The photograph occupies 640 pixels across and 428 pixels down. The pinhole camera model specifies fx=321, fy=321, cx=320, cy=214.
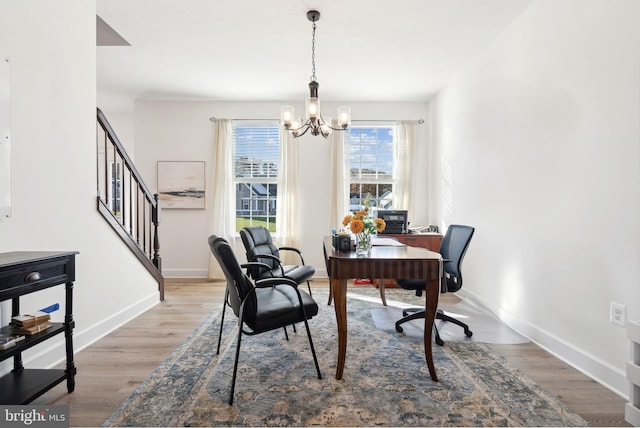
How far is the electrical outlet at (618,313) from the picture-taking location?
1.84 m

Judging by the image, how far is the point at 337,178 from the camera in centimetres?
487

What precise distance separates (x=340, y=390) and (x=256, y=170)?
150 inches

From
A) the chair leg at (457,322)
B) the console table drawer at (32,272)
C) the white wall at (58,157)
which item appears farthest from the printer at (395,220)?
the console table drawer at (32,272)

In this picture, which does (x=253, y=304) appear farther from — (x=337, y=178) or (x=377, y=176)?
(x=377, y=176)

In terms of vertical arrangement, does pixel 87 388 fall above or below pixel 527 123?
below

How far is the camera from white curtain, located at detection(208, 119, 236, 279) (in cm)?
485

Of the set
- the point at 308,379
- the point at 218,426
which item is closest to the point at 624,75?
the point at 308,379

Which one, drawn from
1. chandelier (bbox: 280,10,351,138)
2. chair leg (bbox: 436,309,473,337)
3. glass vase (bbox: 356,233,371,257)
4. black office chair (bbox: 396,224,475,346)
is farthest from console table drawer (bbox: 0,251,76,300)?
chair leg (bbox: 436,309,473,337)

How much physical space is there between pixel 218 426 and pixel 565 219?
8.35 ft

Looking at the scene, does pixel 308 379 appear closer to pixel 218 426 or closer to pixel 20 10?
pixel 218 426

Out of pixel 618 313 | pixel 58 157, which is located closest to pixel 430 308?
pixel 618 313

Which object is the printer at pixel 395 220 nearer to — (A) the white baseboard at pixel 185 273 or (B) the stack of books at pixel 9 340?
(A) the white baseboard at pixel 185 273

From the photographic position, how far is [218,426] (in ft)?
5.11

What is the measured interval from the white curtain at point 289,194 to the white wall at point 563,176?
2.46m
